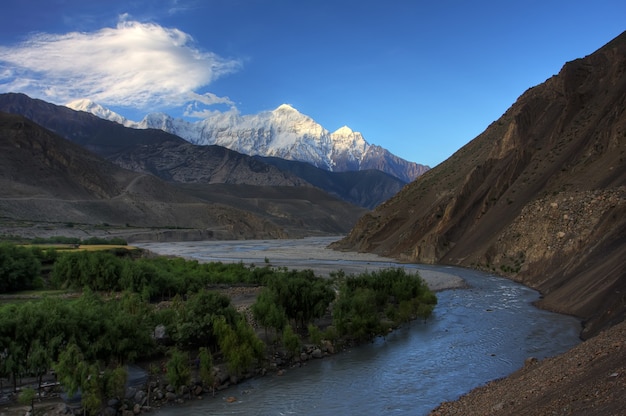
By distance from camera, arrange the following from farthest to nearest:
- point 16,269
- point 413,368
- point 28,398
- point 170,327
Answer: point 16,269, point 170,327, point 413,368, point 28,398

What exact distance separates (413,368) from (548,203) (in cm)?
3974

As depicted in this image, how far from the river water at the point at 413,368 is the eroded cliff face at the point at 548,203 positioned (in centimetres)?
348

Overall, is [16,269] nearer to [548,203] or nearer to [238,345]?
[238,345]

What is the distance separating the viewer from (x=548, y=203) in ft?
196

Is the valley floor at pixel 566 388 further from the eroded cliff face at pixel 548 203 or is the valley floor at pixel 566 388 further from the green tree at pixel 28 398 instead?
the green tree at pixel 28 398

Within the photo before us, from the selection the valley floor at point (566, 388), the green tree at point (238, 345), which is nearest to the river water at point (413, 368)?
the green tree at point (238, 345)

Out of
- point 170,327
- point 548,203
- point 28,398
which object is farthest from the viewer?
point 548,203

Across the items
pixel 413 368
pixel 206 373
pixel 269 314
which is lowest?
pixel 413 368

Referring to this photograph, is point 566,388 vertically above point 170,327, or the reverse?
point 566,388

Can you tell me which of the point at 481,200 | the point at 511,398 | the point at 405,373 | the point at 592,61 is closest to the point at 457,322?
the point at 405,373

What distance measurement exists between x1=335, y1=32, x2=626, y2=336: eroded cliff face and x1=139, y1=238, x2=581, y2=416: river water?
3.48 m

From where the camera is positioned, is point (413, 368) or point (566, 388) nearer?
point (566, 388)

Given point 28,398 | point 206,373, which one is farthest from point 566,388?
point 28,398

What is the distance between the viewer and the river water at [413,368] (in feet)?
70.0
